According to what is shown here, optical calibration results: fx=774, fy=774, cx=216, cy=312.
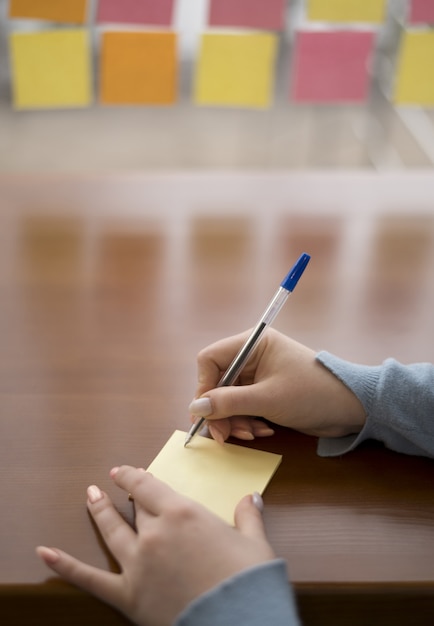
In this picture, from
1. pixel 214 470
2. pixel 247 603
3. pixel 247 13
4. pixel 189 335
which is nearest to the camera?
pixel 247 603

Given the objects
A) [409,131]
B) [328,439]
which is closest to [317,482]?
[328,439]

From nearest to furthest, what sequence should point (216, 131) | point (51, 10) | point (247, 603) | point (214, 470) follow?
Answer: point (247, 603) < point (214, 470) < point (51, 10) < point (216, 131)

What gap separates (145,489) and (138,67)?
1.05 metres

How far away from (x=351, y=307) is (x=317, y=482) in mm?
310

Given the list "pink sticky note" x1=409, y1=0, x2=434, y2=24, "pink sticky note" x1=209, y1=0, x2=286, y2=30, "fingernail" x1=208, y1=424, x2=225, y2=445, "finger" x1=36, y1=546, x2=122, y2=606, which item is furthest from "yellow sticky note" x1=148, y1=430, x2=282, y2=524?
"pink sticky note" x1=409, y1=0, x2=434, y2=24

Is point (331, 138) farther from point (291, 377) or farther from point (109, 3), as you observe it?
point (291, 377)

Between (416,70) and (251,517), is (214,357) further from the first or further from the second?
(416,70)

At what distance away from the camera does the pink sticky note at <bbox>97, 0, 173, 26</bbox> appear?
4.89 feet

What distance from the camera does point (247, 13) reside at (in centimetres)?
157

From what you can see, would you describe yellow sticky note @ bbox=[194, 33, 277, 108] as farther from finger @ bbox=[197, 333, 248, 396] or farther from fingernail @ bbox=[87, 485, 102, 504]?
fingernail @ bbox=[87, 485, 102, 504]

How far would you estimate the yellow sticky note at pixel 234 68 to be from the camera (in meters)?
1.49

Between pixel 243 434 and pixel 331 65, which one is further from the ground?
pixel 331 65

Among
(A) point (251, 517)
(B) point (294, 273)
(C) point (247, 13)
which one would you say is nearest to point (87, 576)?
(A) point (251, 517)

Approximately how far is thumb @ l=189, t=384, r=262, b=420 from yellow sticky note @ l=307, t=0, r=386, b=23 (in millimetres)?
1106
